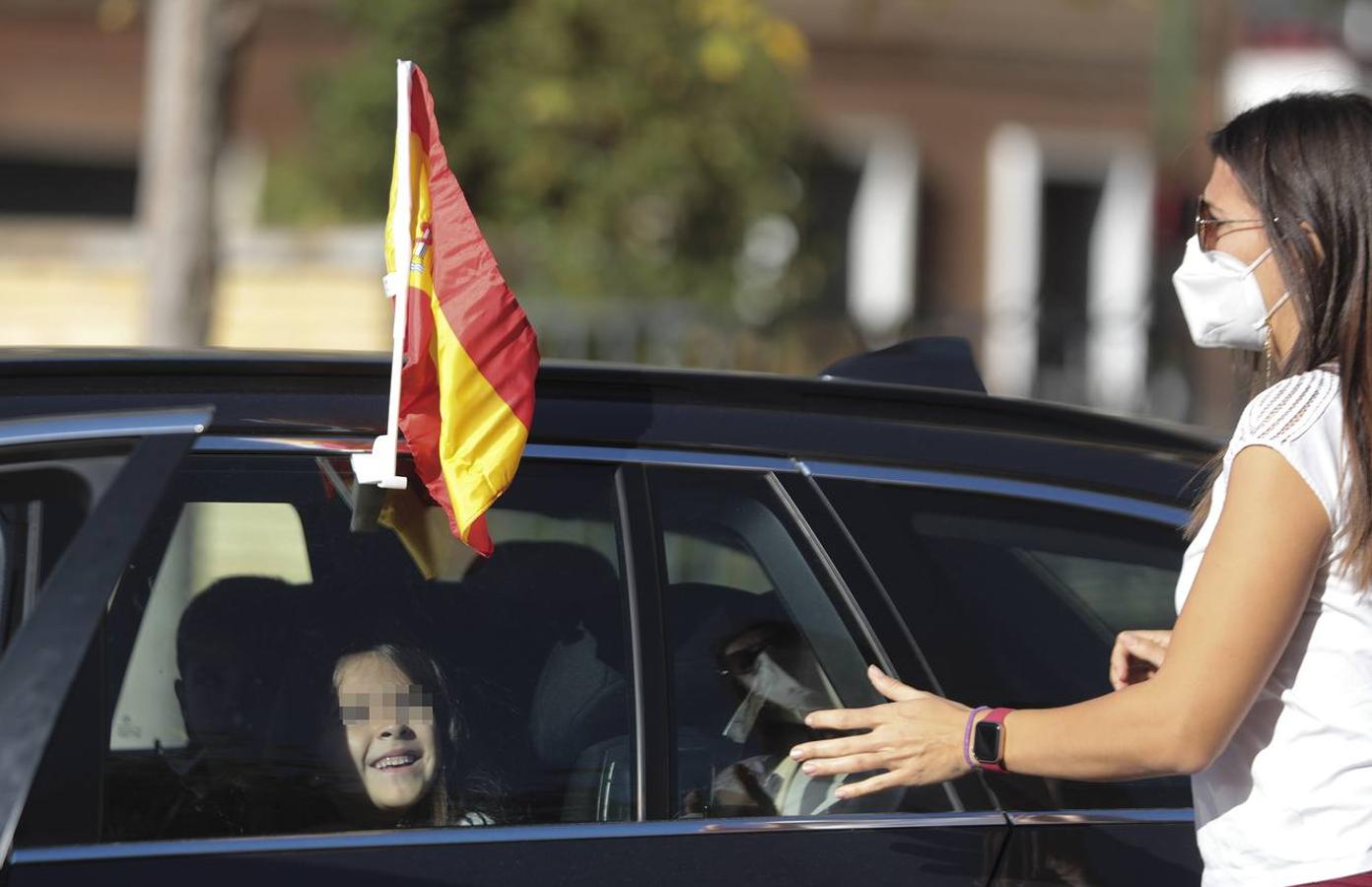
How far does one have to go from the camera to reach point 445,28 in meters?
10.3

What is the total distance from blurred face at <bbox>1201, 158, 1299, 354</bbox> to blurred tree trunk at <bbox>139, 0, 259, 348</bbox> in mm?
4551

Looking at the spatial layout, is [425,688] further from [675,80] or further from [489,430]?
[675,80]

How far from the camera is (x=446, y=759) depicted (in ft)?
6.70

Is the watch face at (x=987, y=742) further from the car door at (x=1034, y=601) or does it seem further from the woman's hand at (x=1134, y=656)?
the woman's hand at (x=1134, y=656)

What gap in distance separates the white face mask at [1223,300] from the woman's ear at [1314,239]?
Answer: 44mm

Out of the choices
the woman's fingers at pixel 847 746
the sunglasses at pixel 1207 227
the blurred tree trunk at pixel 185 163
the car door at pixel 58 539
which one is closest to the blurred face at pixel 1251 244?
the sunglasses at pixel 1207 227

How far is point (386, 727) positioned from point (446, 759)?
0.27 ft

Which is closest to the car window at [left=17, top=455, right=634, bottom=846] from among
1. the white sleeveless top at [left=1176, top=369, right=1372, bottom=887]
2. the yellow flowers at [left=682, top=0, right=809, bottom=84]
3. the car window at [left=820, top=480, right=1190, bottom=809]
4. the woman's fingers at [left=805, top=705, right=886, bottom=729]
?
the woman's fingers at [left=805, top=705, right=886, bottom=729]

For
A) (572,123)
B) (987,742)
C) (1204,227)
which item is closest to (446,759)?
(987,742)

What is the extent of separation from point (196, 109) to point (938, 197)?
10.5 m

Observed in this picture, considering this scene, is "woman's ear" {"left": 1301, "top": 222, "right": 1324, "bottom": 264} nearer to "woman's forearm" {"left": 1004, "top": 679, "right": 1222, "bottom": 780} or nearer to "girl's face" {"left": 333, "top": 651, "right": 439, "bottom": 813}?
"woman's forearm" {"left": 1004, "top": 679, "right": 1222, "bottom": 780}

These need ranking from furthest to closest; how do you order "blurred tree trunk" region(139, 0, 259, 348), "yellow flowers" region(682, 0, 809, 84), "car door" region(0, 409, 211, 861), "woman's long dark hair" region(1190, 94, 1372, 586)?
"yellow flowers" region(682, 0, 809, 84)
"blurred tree trunk" region(139, 0, 259, 348)
"woman's long dark hair" region(1190, 94, 1372, 586)
"car door" region(0, 409, 211, 861)

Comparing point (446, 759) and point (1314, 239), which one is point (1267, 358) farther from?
point (446, 759)

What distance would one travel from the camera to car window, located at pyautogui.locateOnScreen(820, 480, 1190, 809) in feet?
7.07
